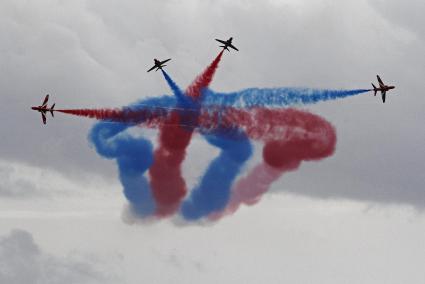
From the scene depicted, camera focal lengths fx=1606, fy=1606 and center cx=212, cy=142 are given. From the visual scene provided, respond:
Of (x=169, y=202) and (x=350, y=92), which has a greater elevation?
(x=350, y=92)

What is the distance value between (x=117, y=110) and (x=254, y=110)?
14847 millimetres

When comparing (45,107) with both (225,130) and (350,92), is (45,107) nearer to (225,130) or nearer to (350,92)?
(225,130)

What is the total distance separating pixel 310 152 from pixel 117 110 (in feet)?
72.3

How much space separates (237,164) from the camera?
179 meters

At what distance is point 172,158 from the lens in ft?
588

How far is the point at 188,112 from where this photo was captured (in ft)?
569

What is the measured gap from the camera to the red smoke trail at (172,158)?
173 meters

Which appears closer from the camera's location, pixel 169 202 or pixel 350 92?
pixel 350 92

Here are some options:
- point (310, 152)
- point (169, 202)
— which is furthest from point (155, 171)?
point (310, 152)

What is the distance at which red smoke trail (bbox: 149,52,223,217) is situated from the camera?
173 m

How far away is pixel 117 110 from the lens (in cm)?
17325

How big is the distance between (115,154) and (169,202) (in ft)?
28.0

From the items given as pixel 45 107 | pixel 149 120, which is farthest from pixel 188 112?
pixel 45 107

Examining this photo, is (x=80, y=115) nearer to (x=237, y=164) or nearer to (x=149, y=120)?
(x=149, y=120)
